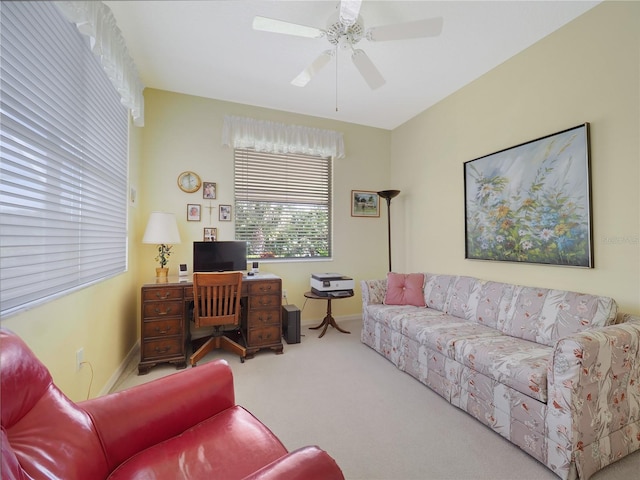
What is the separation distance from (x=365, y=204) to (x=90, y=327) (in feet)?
10.0

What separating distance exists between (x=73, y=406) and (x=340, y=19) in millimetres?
2157

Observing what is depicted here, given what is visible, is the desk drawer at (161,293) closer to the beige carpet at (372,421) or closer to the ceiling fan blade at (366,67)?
the beige carpet at (372,421)

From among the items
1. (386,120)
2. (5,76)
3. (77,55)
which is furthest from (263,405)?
(386,120)

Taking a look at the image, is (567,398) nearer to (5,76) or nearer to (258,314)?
(258,314)

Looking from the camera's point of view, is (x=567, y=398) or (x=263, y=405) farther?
(x=263, y=405)

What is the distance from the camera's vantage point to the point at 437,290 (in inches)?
105

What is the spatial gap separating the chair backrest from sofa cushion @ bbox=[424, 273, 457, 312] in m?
1.81

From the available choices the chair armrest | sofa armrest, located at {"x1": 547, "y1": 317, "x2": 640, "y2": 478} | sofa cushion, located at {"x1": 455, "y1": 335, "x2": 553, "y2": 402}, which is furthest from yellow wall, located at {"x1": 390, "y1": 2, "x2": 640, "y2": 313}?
the chair armrest

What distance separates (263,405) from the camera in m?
1.80

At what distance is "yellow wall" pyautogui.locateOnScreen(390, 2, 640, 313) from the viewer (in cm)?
168

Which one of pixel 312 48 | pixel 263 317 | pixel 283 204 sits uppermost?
pixel 312 48

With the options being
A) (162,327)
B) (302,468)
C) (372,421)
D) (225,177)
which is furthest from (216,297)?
(302,468)

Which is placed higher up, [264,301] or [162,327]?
[264,301]

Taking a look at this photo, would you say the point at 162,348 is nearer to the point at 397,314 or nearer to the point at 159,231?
the point at 159,231
